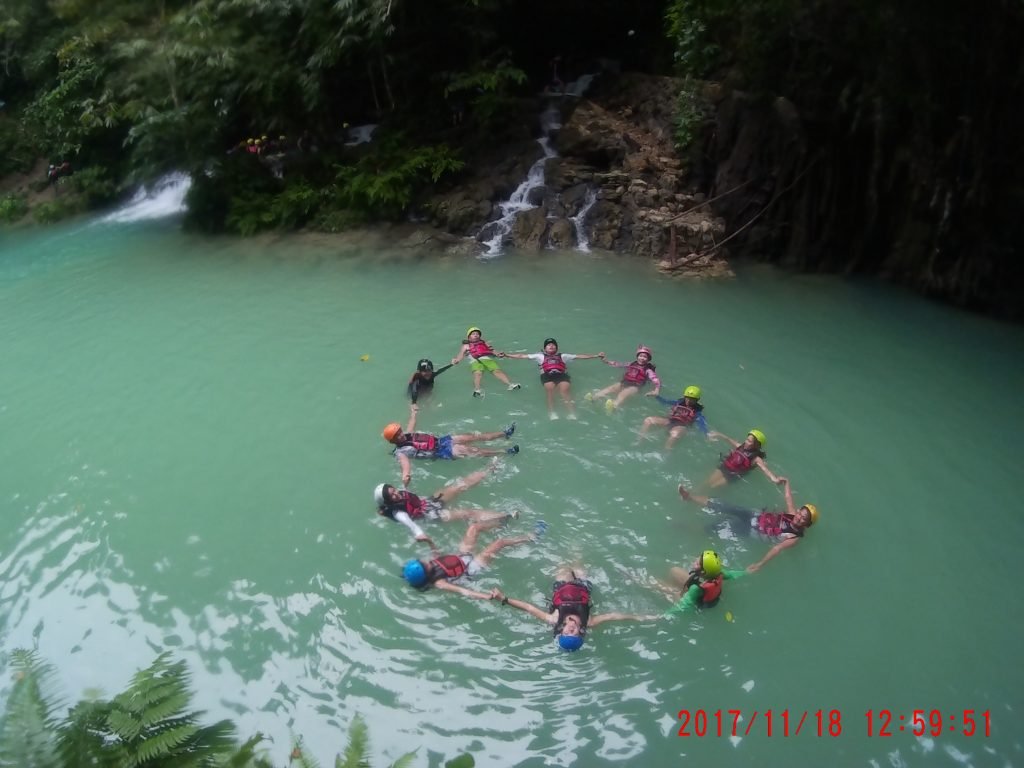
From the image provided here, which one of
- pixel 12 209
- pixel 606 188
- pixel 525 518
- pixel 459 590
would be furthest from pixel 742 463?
pixel 12 209

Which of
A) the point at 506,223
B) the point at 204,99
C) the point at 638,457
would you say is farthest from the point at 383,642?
the point at 204,99

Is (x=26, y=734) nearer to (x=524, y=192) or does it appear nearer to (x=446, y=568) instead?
(x=446, y=568)

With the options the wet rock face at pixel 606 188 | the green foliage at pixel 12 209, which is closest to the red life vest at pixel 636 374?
the wet rock face at pixel 606 188

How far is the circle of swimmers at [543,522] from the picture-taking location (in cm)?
646

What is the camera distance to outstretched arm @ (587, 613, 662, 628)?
6.40 m

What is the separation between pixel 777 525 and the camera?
7.32 metres

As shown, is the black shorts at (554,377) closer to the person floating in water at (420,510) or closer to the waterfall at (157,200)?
the person floating in water at (420,510)

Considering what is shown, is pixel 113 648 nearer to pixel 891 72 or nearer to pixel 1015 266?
pixel 891 72

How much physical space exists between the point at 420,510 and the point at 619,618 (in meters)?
Result: 2.48

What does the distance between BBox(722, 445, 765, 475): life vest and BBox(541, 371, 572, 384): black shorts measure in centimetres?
269

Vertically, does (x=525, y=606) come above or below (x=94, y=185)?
below

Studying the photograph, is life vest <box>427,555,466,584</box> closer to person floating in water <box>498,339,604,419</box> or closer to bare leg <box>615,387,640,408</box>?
person floating in water <box>498,339,604,419</box>

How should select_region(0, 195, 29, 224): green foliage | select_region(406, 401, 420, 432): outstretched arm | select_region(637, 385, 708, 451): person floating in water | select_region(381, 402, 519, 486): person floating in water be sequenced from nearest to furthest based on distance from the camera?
select_region(381, 402, 519, 486): person floating in water, select_region(637, 385, 708, 451): person floating in water, select_region(406, 401, 420, 432): outstretched arm, select_region(0, 195, 29, 224): green foliage

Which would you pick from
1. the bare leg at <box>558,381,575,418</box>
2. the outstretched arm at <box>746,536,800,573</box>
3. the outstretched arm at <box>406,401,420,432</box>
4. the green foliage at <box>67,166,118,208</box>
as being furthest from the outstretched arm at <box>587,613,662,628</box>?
the green foliage at <box>67,166,118,208</box>
